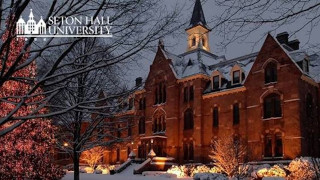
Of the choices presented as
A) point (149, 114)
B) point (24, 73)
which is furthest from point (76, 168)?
point (149, 114)

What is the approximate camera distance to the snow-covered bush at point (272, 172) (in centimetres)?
2970

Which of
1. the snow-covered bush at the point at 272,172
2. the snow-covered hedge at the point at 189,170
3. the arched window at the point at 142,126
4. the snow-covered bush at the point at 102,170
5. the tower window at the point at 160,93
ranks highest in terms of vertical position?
the tower window at the point at 160,93

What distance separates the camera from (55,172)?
18500 millimetres

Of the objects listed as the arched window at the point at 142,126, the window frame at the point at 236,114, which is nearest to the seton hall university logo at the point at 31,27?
the window frame at the point at 236,114

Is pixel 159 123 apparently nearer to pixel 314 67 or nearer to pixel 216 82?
pixel 216 82

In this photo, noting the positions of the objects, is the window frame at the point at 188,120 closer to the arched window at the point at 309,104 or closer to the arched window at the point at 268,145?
the arched window at the point at 268,145

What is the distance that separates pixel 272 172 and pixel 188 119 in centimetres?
1464

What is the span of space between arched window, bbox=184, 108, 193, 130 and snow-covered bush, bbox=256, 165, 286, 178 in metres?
13.3

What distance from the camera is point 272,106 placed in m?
35.0

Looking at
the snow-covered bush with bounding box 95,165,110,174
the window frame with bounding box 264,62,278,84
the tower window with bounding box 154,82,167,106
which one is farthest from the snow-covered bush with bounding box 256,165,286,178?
the snow-covered bush with bounding box 95,165,110,174

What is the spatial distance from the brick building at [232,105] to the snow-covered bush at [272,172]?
2788 mm

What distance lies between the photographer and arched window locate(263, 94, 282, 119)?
3447 centimetres

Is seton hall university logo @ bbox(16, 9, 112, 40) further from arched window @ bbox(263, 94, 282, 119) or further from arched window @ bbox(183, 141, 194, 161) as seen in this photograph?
arched window @ bbox(183, 141, 194, 161)

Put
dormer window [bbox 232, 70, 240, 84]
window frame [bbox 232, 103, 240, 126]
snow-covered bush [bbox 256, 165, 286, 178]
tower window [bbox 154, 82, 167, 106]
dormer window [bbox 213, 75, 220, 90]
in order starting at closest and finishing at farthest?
1. snow-covered bush [bbox 256, 165, 286, 178]
2. window frame [bbox 232, 103, 240, 126]
3. dormer window [bbox 232, 70, 240, 84]
4. dormer window [bbox 213, 75, 220, 90]
5. tower window [bbox 154, 82, 167, 106]
